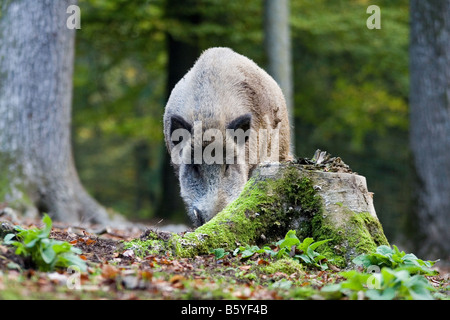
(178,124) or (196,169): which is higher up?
(178,124)

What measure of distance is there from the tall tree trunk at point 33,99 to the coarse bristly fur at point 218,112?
2.28m

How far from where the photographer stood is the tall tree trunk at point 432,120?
1073 cm

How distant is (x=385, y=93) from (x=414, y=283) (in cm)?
1561

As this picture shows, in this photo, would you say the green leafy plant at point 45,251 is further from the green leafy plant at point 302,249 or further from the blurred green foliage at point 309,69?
the blurred green foliage at point 309,69

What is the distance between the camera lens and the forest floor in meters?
3.23

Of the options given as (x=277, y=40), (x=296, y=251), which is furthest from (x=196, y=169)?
(x=277, y=40)

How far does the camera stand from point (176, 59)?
632 inches

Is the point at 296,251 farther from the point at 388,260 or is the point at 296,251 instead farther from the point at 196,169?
the point at 196,169

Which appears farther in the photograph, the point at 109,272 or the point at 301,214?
the point at 301,214

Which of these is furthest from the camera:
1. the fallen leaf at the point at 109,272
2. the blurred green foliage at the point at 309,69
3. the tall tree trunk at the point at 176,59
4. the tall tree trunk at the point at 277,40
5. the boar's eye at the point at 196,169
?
the blurred green foliage at the point at 309,69

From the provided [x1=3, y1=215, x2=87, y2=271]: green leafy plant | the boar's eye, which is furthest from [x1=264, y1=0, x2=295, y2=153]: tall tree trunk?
[x1=3, y1=215, x2=87, y2=271]: green leafy plant

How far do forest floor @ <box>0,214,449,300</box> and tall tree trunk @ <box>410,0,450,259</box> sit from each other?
658 centimetres

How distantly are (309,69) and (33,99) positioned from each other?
1173cm

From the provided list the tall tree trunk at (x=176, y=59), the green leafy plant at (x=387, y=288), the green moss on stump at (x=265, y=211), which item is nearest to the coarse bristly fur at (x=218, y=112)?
the green moss on stump at (x=265, y=211)
